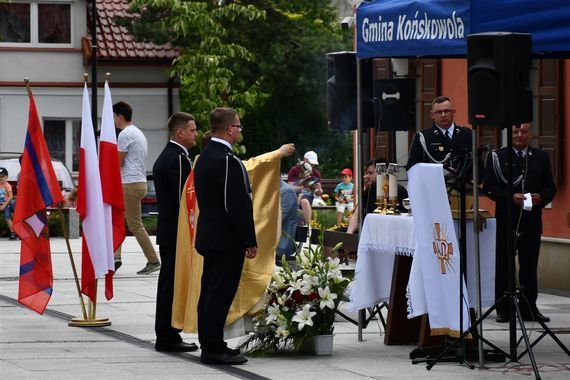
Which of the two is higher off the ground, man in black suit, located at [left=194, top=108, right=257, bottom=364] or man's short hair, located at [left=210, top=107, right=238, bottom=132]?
man's short hair, located at [left=210, top=107, right=238, bottom=132]

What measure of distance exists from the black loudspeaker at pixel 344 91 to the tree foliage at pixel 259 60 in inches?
1105

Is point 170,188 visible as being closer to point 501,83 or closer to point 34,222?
point 34,222

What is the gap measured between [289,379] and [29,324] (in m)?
4.29

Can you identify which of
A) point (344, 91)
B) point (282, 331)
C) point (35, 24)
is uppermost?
point (35, 24)

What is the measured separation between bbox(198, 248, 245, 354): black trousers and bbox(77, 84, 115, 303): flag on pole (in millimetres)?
2715

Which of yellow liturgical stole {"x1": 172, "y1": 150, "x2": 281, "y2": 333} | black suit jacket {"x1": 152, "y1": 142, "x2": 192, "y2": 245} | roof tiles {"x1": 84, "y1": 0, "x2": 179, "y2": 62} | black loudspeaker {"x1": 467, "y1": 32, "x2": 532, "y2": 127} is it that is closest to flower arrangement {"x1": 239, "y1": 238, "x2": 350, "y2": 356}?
yellow liturgical stole {"x1": 172, "y1": 150, "x2": 281, "y2": 333}

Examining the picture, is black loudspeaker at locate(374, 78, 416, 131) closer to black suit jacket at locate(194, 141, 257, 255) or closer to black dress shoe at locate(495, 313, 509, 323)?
black dress shoe at locate(495, 313, 509, 323)

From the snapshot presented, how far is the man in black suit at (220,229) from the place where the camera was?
35.9 ft

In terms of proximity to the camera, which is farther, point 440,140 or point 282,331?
point 440,140

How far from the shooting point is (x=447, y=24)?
11477 mm

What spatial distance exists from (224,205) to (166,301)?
1371 mm

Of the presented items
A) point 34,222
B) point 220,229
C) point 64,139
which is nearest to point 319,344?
point 220,229

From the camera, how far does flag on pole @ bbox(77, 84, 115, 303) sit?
13703 millimetres

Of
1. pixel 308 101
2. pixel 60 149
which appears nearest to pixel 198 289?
pixel 60 149
